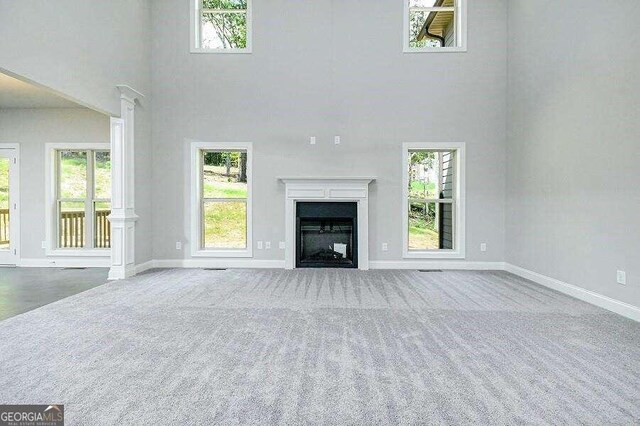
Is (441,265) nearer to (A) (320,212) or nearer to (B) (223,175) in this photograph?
(A) (320,212)

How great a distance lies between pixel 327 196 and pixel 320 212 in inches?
12.6

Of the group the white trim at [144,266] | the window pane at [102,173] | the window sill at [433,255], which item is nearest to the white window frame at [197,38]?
the window pane at [102,173]

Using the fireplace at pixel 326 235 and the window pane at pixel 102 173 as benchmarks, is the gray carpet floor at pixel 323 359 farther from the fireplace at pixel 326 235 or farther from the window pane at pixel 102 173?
the window pane at pixel 102 173

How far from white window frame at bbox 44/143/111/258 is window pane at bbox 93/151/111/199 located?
0.20 metres

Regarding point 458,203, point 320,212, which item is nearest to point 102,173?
point 320,212

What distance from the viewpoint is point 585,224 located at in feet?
13.2

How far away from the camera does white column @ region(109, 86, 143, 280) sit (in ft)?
16.8

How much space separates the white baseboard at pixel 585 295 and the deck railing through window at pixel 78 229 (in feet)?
23.3

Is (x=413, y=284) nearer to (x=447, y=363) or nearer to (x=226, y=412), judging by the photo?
(x=447, y=363)

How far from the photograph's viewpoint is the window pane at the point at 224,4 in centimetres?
614

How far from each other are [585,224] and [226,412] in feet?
14.2

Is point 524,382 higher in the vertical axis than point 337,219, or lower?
lower

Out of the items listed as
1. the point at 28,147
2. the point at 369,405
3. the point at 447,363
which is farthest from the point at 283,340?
the point at 28,147

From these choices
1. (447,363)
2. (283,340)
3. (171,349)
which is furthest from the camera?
(283,340)
